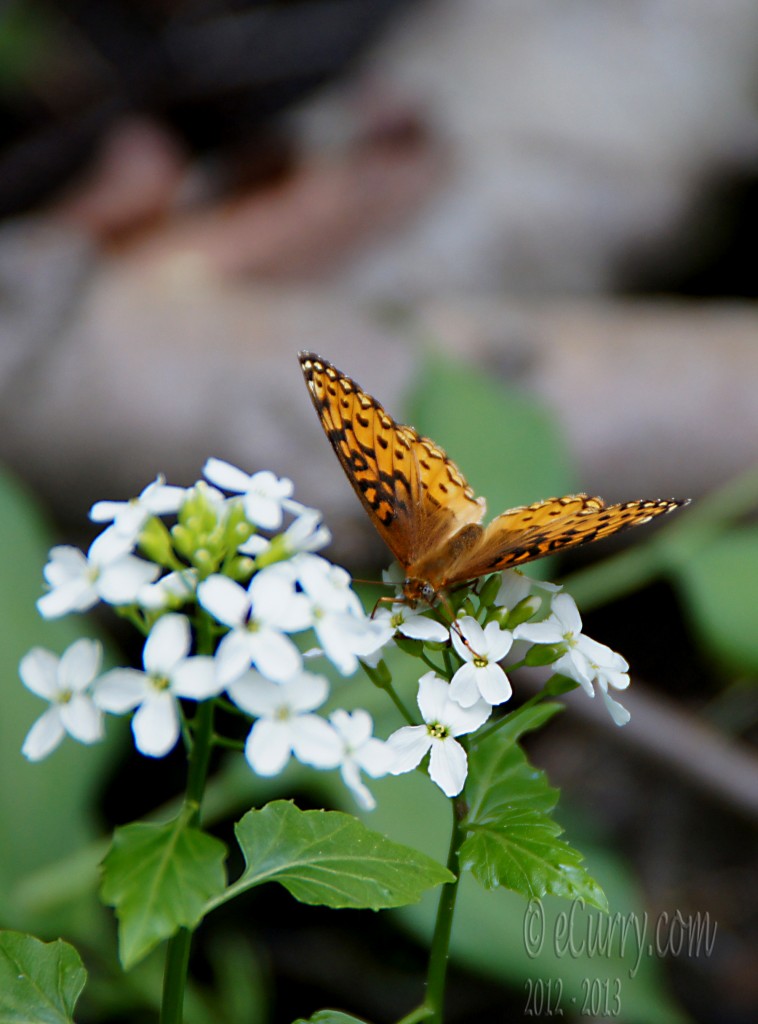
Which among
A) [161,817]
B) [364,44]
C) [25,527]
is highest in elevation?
[364,44]

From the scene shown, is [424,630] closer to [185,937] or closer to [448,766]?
[448,766]

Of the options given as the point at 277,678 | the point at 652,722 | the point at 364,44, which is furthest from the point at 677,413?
the point at 364,44

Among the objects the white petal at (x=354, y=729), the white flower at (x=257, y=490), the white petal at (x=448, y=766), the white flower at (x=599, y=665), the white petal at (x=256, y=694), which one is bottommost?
the white flower at (x=599, y=665)

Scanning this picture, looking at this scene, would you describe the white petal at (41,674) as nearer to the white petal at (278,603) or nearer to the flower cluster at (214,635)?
the flower cluster at (214,635)

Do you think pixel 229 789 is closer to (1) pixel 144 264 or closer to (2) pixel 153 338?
(2) pixel 153 338

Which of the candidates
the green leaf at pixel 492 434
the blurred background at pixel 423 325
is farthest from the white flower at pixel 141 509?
the green leaf at pixel 492 434

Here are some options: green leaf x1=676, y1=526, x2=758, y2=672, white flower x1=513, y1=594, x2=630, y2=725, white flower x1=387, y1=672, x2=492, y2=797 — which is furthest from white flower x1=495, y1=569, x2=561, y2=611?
green leaf x1=676, y1=526, x2=758, y2=672
